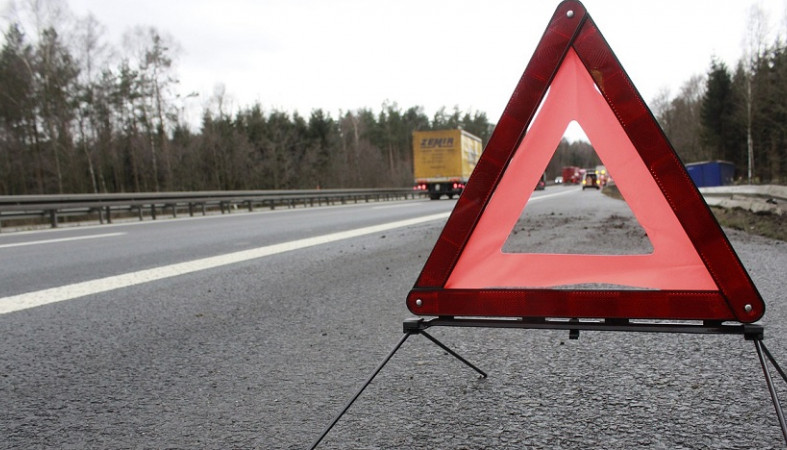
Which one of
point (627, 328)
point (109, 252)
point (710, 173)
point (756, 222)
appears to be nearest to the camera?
point (627, 328)

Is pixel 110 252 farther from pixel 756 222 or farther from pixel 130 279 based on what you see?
pixel 756 222

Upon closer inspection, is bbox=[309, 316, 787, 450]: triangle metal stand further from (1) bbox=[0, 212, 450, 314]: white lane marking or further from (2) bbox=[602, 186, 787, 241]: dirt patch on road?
(2) bbox=[602, 186, 787, 241]: dirt patch on road

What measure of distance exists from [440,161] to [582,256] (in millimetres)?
30144

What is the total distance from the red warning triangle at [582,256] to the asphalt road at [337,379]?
1.34 feet

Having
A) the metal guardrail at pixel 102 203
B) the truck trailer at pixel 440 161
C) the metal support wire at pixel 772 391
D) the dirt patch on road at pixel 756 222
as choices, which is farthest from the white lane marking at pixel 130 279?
the truck trailer at pixel 440 161

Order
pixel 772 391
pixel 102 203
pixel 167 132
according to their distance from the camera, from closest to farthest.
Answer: pixel 772 391
pixel 102 203
pixel 167 132

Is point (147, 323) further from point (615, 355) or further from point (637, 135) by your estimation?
point (637, 135)

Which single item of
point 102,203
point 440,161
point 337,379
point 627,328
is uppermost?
point 440,161

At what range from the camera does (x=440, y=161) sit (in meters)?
31.7

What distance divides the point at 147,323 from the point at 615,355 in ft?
8.95

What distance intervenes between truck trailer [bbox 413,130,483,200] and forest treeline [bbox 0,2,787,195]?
15122 millimetres

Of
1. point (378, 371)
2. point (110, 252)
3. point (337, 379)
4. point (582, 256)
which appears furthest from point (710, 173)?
point (378, 371)

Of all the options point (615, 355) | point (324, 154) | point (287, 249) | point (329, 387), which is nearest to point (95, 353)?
point (329, 387)

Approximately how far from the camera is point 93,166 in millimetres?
36812
